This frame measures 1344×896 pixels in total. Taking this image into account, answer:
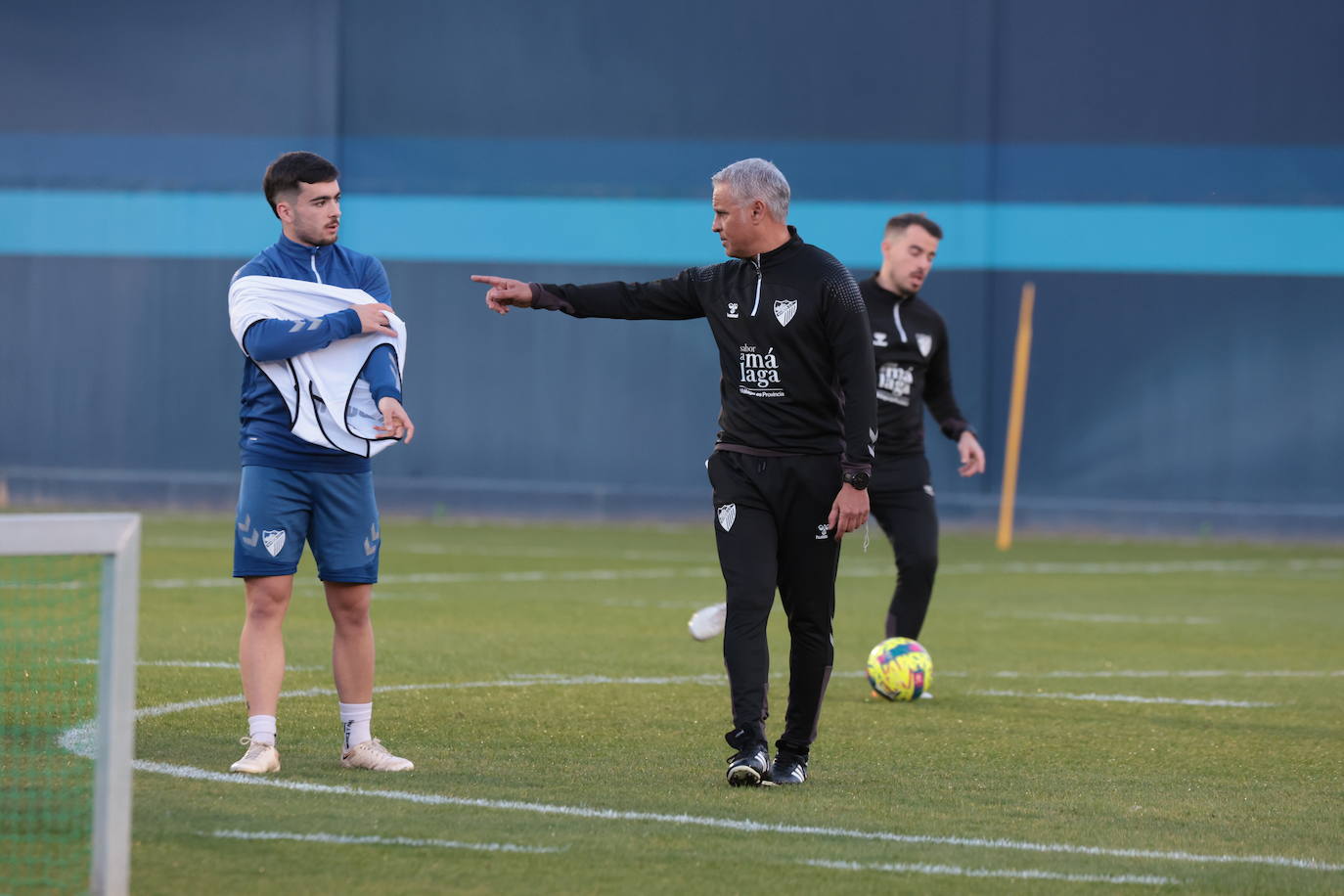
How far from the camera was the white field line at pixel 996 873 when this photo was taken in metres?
5.21

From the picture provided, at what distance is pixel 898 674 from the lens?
360 inches

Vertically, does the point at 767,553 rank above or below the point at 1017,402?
below

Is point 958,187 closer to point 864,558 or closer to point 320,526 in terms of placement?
point 864,558

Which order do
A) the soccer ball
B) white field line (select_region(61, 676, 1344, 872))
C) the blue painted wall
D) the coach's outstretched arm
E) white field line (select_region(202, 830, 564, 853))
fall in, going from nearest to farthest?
white field line (select_region(202, 830, 564, 853)) → white field line (select_region(61, 676, 1344, 872)) → the coach's outstretched arm → the soccer ball → the blue painted wall

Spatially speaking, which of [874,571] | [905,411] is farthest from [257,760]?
[874,571]

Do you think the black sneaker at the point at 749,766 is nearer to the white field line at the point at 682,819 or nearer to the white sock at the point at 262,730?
the white field line at the point at 682,819

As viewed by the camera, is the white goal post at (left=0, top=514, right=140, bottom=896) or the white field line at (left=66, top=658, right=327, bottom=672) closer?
the white goal post at (left=0, top=514, right=140, bottom=896)

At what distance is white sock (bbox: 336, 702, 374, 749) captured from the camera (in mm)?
6766

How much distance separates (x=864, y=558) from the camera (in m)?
18.9

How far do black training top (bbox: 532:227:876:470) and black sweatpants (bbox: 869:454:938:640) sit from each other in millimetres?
2788

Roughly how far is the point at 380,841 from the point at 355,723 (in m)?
1.39

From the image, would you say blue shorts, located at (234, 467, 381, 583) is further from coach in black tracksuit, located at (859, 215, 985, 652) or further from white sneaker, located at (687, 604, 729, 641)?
coach in black tracksuit, located at (859, 215, 985, 652)

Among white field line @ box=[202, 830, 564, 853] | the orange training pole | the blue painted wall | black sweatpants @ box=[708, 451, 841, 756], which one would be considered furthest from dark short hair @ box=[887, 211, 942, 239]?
the blue painted wall

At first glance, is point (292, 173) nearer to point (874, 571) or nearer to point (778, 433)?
point (778, 433)
